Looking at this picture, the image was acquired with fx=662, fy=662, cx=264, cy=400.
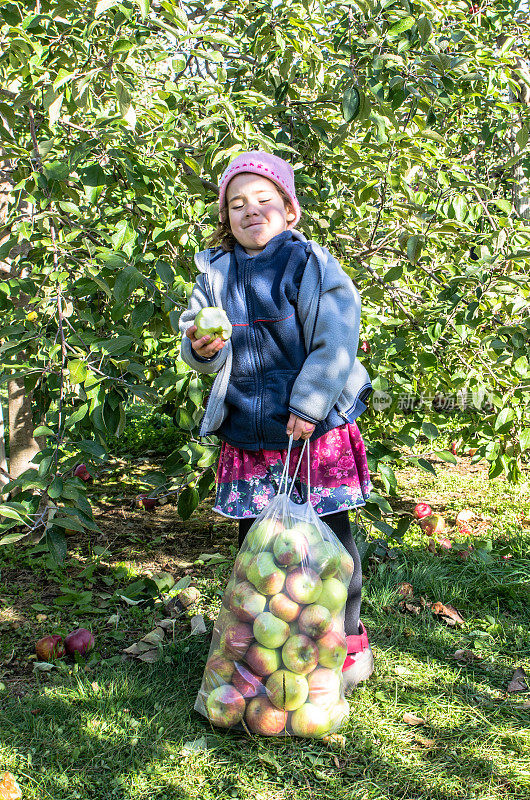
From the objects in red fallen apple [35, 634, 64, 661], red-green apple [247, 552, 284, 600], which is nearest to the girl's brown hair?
red-green apple [247, 552, 284, 600]

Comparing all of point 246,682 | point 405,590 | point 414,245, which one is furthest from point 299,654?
point 414,245

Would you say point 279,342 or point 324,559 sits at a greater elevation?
point 279,342

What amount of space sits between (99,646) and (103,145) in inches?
63.2

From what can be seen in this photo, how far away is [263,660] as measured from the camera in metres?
1.56

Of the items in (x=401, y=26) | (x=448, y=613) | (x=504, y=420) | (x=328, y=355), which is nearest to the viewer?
(x=328, y=355)

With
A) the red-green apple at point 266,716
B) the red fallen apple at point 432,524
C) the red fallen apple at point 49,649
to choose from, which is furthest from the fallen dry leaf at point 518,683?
the red fallen apple at point 49,649

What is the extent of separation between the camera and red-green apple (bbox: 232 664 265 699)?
158 centimetres

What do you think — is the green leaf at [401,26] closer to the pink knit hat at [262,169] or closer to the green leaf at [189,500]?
the pink knit hat at [262,169]

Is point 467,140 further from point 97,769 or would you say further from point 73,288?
point 97,769

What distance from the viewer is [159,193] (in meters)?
2.22

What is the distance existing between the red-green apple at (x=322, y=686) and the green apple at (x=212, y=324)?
83cm

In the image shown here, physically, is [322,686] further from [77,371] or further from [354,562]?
[77,371]

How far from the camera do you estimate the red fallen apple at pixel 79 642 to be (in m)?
2.02

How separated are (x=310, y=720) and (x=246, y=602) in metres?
0.31
